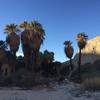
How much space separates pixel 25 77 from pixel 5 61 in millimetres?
15962

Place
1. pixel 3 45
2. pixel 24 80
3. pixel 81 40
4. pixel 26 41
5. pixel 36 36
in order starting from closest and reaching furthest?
pixel 24 80, pixel 26 41, pixel 36 36, pixel 3 45, pixel 81 40

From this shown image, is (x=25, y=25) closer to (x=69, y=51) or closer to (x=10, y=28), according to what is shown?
(x=10, y=28)

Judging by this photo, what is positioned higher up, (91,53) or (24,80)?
(91,53)

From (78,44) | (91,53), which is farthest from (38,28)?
(91,53)

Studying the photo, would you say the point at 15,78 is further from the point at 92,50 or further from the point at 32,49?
the point at 92,50

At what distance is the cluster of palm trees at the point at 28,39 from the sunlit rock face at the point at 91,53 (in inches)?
1238

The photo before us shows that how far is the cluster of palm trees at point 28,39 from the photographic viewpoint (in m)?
50.2

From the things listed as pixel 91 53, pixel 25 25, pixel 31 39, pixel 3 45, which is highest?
pixel 25 25

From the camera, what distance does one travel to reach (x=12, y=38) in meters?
51.5

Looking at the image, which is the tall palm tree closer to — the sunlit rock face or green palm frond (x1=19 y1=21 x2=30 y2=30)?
green palm frond (x1=19 y1=21 x2=30 y2=30)

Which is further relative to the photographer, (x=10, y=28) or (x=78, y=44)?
(x=78, y=44)

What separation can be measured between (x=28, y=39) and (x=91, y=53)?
39153 mm

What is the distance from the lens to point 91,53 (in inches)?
3438

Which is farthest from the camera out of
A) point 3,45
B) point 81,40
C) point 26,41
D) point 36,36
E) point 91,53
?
point 91,53
